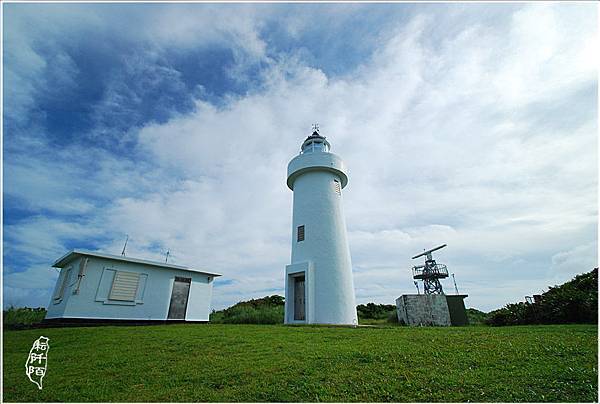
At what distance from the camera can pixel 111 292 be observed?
38.5 feet

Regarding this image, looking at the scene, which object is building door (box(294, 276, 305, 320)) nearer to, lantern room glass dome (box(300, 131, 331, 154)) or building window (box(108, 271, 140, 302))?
lantern room glass dome (box(300, 131, 331, 154))

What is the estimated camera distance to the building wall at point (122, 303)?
36.4ft

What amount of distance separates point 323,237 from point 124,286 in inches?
324

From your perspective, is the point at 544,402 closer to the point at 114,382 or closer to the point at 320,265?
the point at 114,382

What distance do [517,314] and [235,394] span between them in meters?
14.5

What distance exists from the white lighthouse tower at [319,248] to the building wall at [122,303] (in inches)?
185

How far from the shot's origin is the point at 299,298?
13.3 metres

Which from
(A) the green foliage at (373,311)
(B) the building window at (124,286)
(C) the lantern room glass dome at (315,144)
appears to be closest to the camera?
(B) the building window at (124,286)

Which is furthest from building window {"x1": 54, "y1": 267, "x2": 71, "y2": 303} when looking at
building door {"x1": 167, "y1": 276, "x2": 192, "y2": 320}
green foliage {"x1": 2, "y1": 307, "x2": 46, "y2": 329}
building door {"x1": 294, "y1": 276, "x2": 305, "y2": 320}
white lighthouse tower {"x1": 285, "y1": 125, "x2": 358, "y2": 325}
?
building door {"x1": 294, "y1": 276, "x2": 305, "y2": 320}

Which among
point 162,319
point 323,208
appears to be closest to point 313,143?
point 323,208

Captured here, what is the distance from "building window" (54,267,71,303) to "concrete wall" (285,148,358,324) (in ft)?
29.0

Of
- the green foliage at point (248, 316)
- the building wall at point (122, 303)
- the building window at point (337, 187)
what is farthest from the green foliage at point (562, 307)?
the building wall at point (122, 303)

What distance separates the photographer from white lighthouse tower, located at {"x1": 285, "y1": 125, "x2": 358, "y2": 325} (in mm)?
11891

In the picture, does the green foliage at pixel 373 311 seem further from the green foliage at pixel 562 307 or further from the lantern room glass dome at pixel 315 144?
the lantern room glass dome at pixel 315 144
